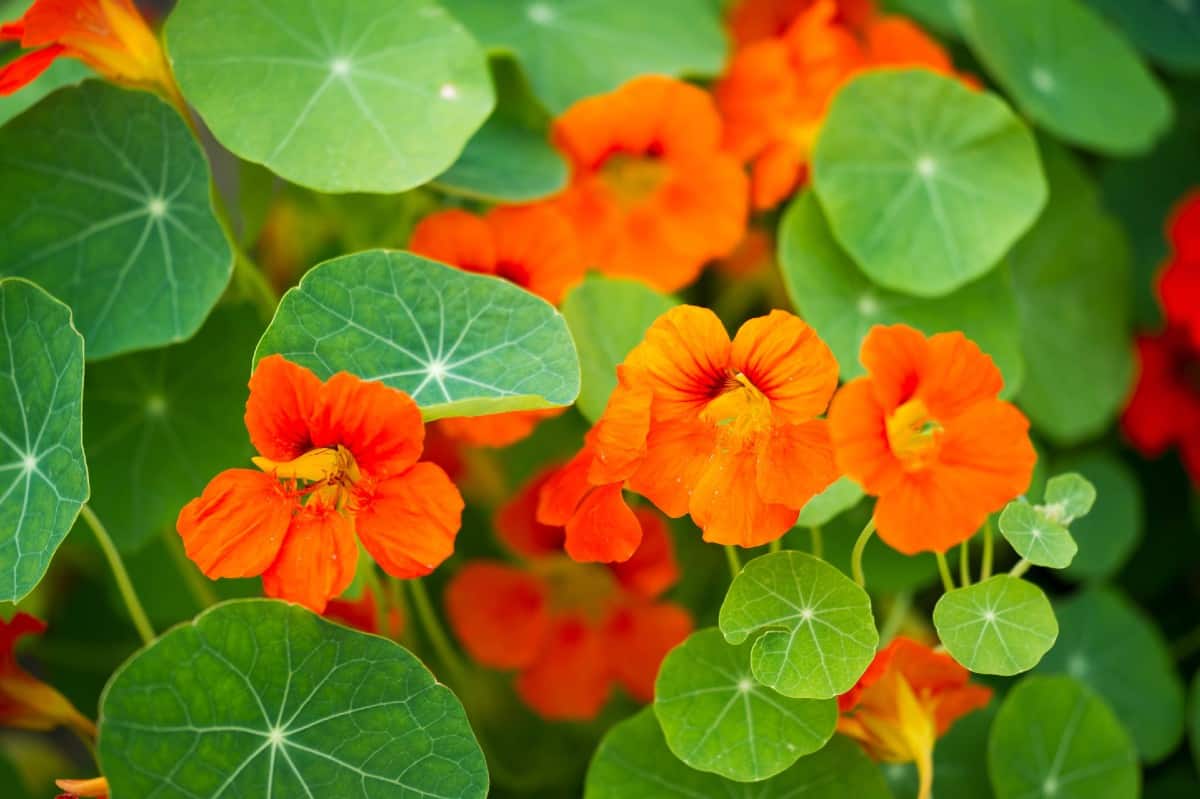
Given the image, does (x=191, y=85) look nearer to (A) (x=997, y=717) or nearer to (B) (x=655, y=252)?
(B) (x=655, y=252)

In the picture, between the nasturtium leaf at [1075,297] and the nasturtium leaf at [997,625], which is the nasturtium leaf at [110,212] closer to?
the nasturtium leaf at [997,625]

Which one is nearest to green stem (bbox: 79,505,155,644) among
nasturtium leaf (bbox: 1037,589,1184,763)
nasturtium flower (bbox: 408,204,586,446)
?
nasturtium flower (bbox: 408,204,586,446)

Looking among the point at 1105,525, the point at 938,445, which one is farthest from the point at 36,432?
the point at 1105,525

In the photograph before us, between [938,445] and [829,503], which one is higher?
[938,445]

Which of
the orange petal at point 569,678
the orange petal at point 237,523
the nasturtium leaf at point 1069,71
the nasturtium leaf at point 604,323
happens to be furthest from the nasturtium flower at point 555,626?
the nasturtium leaf at point 1069,71

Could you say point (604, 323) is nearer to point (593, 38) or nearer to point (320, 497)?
point (320, 497)

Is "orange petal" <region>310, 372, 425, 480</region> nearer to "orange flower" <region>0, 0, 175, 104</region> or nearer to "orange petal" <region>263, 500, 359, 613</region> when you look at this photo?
"orange petal" <region>263, 500, 359, 613</region>
